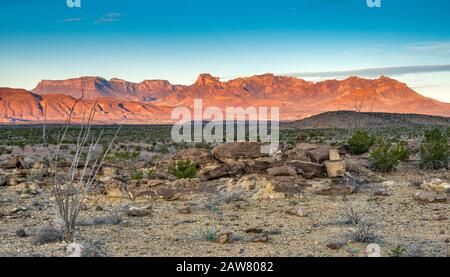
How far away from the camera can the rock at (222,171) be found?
1606cm

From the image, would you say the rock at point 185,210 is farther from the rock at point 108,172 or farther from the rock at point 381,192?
the rock at point 108,172

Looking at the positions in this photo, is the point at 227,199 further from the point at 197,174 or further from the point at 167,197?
the point at 197,174

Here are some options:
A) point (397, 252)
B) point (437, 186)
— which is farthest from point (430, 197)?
point (397, 252)

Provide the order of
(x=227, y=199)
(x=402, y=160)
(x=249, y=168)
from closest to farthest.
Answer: (x=227, y=199) → (x=249, y=168) → (x=402, y=160)

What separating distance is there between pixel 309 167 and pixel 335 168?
0.84m

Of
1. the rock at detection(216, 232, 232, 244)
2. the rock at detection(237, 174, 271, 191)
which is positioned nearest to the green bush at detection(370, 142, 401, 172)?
the rock at detection(237, 174, 271, 191)

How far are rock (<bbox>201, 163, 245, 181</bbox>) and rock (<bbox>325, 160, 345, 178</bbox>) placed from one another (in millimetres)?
2901

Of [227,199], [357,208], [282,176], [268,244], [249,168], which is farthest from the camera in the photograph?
[249,168]

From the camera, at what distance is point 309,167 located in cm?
1622

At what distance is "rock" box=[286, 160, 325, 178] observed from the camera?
52.9 feet

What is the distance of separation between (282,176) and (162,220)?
6.00 metres
